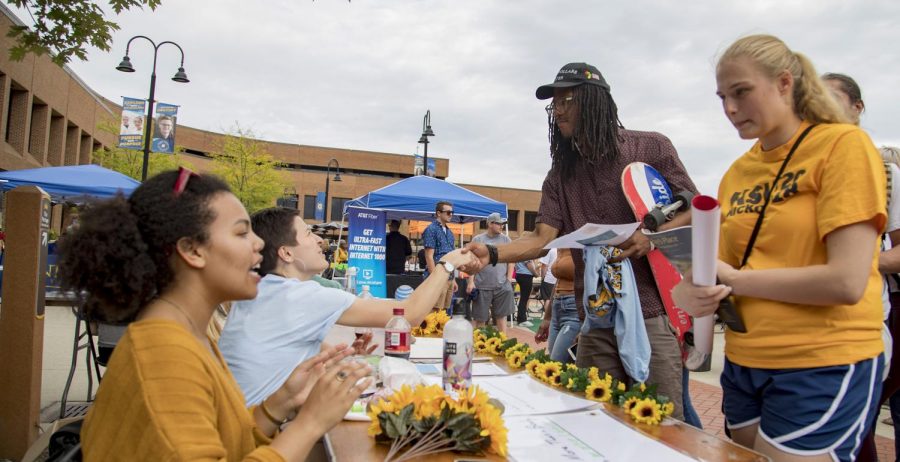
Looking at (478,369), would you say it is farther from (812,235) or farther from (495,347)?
(812,235)

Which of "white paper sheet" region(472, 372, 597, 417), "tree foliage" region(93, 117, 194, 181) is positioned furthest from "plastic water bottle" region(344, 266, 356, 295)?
"tree foliage" region(93, 117, 194, 181)

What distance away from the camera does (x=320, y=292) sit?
9.29ft

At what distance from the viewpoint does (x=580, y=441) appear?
1889 mm

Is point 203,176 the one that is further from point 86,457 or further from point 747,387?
point 747,387

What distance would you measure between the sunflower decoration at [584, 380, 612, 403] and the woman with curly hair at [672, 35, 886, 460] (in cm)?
54

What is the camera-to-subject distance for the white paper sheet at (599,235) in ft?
8.18

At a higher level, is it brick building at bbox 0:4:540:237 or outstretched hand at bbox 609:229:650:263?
brick building at bbox 0:4:540:237

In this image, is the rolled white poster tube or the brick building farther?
the brick building

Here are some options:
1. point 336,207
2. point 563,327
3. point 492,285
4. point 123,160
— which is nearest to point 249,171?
point 123,160

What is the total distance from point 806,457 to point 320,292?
2.02 m

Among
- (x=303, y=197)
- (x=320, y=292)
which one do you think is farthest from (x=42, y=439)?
(x=303, y=197)

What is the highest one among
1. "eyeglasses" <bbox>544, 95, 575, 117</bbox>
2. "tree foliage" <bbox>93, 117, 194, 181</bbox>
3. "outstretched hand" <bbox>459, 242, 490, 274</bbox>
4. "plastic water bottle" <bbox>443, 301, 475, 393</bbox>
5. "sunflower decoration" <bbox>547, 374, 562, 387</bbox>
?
"tree foliage" <bbox>93, 117, 194, 181</bbox>

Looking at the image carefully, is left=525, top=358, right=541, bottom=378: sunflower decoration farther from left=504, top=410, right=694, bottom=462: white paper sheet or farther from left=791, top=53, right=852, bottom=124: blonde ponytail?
left=791, top=53, right=852, bottom=124: blonde ponytail

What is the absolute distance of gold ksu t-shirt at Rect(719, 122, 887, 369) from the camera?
160 centimetres
